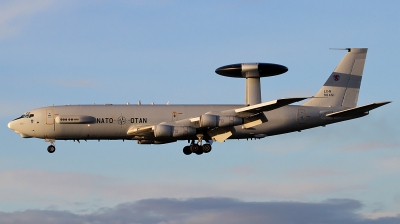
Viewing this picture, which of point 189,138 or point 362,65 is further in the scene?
point 362,65

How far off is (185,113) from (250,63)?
25.9 feet

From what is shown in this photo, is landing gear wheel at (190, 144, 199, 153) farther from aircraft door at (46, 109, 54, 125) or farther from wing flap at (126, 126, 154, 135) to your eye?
aircraft door at (46, 109, 54, 125)

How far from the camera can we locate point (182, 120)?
73.4m

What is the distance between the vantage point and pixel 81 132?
74188mm

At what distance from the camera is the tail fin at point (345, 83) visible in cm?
7856

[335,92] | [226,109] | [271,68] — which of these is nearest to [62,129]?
[226,109]

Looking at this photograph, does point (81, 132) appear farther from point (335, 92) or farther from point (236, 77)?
point (335, 92)

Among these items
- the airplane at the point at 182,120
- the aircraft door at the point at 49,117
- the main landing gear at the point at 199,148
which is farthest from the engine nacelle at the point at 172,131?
the aircraft door at the point at 49,117

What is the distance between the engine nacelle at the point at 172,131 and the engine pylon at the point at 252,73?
23.1ft

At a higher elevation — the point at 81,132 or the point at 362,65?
the point at 362,65

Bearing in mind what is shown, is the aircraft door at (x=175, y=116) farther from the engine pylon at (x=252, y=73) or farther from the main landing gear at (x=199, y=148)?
the engine pylon at (x=252, y=73)

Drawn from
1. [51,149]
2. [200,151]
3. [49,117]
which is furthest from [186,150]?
[49,117]

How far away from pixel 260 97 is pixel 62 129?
1933 centimetres

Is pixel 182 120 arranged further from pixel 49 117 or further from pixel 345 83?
pixel 345 83
